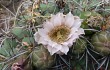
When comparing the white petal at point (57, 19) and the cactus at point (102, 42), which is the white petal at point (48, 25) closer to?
the white petal at point (57, 19)

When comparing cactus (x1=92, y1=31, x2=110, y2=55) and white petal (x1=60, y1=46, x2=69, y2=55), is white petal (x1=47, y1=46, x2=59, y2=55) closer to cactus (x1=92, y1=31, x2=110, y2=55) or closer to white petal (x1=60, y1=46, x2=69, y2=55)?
white petal (x1=60, y1=46, x2=69, y2=55)

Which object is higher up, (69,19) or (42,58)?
(69,19)

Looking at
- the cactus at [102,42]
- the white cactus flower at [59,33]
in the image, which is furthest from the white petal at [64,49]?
the cactus at [102,42]

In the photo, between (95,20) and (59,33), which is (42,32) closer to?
(59,33)

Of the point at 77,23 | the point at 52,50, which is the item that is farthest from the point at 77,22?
the point at 52,50

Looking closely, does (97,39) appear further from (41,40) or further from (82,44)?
(41,40)

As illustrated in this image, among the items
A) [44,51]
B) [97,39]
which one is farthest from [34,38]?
[97,39]
